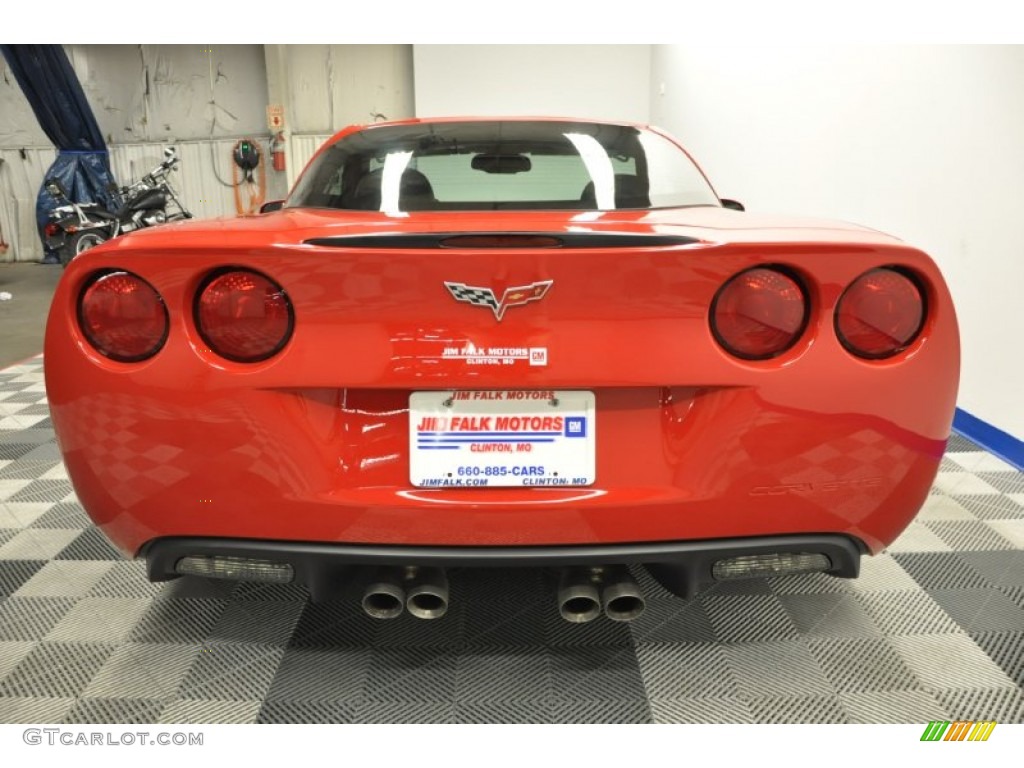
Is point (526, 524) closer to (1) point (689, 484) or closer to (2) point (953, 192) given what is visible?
(1) point (689, 484)

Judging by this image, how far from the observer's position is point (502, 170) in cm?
193

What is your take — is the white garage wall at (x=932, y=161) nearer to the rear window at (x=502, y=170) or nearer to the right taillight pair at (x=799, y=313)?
the rear window at (x=502, y=170)

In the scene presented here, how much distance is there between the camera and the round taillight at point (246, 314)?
1.15 metres

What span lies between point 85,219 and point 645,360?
9191 mm

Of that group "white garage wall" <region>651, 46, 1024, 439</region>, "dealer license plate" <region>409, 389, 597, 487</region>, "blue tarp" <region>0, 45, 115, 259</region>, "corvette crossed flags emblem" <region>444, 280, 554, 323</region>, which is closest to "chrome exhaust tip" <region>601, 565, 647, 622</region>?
"dealer license plate" <region>409, 389, 597, 487</region>

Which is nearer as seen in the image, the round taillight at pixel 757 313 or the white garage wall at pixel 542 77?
the round taillight at pixel 757 313

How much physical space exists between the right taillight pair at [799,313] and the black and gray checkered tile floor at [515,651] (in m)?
0.71

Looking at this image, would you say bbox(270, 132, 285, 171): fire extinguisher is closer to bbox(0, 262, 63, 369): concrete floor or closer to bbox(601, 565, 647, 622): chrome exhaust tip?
bbox(0, 262, 63, 369): concrete floor

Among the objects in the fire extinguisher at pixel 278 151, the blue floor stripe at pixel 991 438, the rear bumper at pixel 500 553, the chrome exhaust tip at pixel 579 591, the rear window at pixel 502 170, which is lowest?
the blue floor stripe at pixel 991 438

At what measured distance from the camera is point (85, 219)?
27.6 feet

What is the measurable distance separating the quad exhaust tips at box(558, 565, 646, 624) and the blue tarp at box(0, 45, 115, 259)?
982 cm

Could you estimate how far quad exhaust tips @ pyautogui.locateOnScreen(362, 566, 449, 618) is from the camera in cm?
129

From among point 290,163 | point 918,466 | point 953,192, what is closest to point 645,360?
point 918,466

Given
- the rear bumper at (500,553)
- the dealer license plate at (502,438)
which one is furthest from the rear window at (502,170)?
the rear bumper at (500,553)
